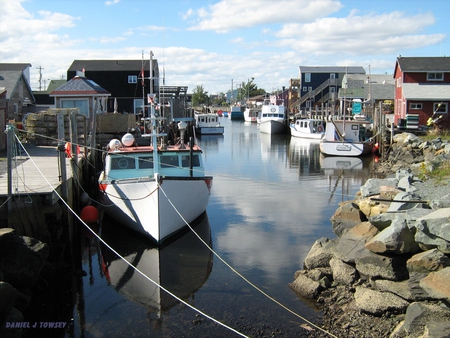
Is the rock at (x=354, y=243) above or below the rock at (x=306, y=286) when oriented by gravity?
above

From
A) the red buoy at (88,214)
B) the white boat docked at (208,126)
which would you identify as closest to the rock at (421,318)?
the red buoy at (88,214)

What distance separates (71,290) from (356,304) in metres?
6.30

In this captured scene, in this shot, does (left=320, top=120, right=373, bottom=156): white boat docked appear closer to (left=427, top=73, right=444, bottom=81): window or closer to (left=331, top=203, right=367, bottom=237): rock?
(left=427, top=73, right=444, bottom=81): window

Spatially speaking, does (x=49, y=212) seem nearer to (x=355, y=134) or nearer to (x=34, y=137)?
(x=34, y=137)

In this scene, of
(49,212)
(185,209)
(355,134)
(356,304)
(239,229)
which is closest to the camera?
(356,304)

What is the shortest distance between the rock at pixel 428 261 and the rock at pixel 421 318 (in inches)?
39.0

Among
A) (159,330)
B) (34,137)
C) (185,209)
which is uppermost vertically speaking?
(34,137)

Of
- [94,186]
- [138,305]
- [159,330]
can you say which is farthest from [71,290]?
[94,186]

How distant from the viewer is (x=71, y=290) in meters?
11.4

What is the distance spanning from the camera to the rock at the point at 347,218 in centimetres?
1325

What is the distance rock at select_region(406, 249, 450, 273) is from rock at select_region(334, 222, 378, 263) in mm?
1239

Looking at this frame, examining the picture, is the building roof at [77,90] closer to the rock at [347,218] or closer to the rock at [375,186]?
the rock at [375,186]

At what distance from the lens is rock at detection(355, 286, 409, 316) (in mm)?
8938

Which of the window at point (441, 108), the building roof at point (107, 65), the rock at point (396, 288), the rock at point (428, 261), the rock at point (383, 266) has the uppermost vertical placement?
the building roof at point (107, 65)
